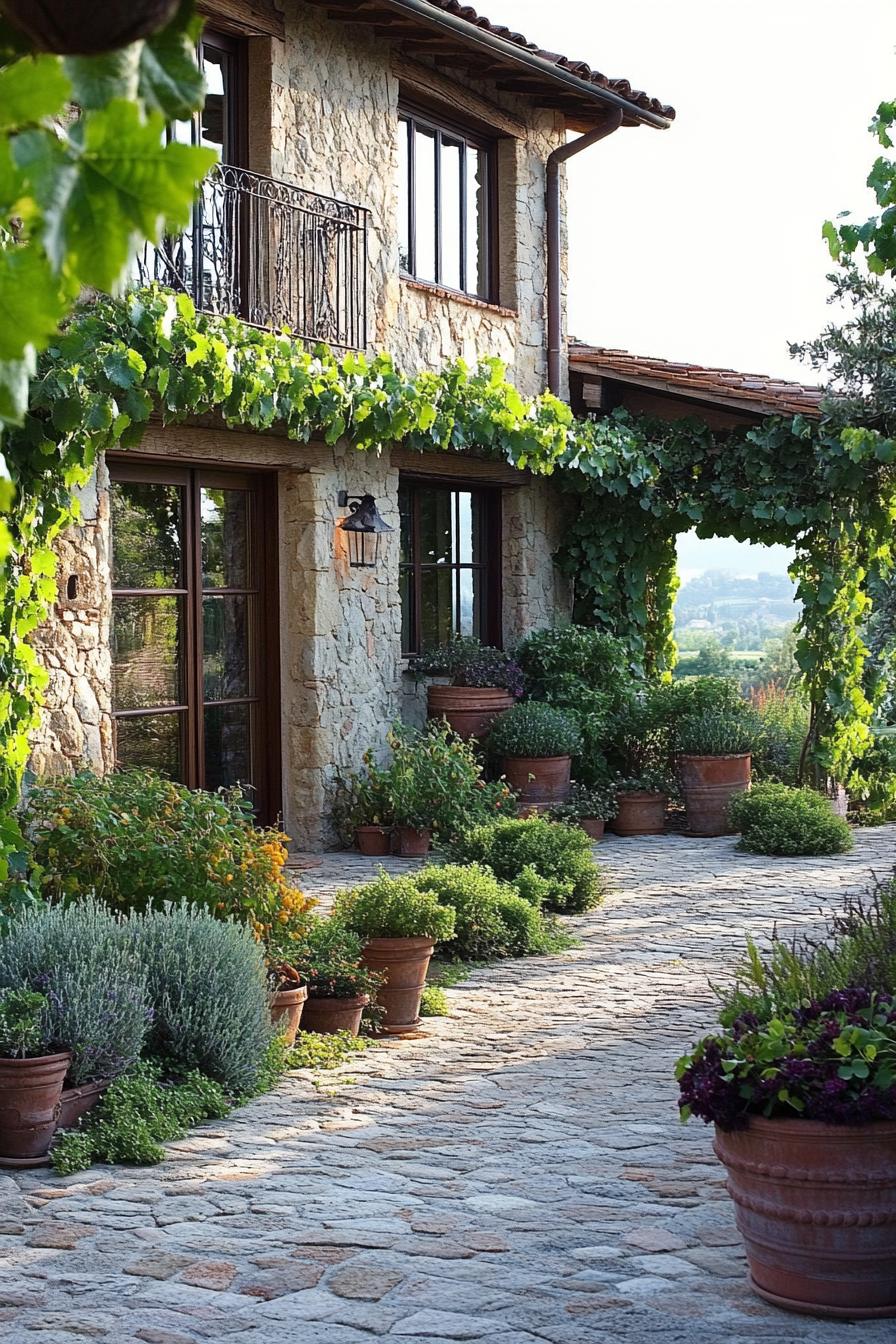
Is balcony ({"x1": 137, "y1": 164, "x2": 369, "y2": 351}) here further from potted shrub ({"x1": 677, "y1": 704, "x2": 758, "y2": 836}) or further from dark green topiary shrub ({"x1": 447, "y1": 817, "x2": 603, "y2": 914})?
potted shrub ({"x1": 677, "y1": 704, "x2": 758, "y2": 836})

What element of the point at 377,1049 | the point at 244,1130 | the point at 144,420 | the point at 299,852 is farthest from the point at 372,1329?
the point at 299,852

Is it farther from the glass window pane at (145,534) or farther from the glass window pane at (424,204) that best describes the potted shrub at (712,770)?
the glass window pane at (145,534)

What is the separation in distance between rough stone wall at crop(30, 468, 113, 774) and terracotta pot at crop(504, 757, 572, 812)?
343cm

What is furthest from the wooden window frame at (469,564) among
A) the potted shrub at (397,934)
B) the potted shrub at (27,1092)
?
the potted shrub at (27,1092)

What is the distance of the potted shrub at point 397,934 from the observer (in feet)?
20.2

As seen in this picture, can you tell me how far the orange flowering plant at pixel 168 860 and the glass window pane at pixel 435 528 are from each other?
5.29m

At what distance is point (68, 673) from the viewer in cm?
797

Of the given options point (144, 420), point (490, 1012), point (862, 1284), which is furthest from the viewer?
point (144, 420)

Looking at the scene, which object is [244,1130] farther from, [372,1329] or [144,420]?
[144,420]

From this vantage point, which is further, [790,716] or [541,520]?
[790,716]

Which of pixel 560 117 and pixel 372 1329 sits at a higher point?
pixel 560 117

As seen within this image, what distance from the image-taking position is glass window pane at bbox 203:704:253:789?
9.72m

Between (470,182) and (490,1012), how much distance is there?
24.8ft

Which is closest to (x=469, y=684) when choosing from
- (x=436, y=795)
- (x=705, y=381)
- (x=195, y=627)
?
(x=436, y=795)
